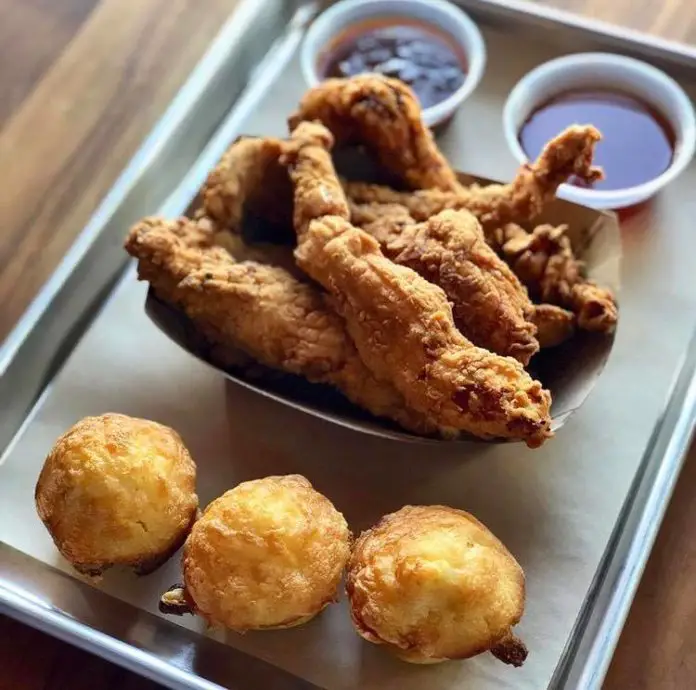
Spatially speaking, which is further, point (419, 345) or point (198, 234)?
point (198, 234)

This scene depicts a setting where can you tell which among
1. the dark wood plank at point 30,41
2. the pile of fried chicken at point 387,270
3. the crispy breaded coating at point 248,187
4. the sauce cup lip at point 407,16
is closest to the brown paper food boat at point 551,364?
the pile of fried chicken at point 387,270

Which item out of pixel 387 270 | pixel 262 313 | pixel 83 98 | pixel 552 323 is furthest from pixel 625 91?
pixel 83 98

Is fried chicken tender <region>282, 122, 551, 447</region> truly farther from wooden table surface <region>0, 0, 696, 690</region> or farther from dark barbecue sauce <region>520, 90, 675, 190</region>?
dark barbecue sauce <region>520, 90, 675, 190</region>

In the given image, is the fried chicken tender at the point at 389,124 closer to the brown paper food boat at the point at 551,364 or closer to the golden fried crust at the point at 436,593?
the brown paper food boat at the point at 551,364

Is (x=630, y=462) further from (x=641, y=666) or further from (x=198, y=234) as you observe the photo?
(x=198, y=234)

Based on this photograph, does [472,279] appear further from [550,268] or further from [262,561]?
[262,561]

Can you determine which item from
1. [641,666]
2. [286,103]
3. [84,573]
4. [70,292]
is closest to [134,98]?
[286,103]
